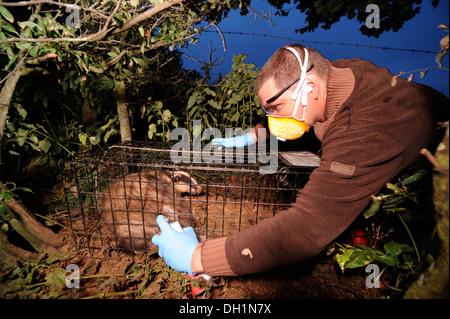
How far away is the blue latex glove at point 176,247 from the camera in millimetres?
1179

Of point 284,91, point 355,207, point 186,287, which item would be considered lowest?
point 186,287

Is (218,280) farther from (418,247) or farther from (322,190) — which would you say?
(418,247)

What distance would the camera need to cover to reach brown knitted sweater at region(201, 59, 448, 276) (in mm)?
954

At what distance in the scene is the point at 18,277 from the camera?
1418 millimetres

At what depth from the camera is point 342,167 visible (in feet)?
3.15

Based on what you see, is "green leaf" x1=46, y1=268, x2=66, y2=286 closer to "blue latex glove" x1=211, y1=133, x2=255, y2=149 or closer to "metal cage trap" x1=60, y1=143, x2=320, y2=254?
"metal cage trap" x1=60, y1=143, x2=320, y2=254

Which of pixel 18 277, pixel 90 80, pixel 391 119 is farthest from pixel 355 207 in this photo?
pixel 90 80

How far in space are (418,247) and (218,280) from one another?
3.99 feet

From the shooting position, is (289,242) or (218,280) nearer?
(289,242)
